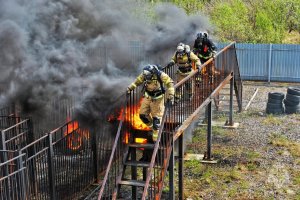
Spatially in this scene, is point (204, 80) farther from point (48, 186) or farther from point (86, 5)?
point (86, 5)

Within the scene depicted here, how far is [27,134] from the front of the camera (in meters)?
11.0

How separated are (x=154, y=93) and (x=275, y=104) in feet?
32.1

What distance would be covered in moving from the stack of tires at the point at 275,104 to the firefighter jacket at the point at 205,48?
17.5 ft

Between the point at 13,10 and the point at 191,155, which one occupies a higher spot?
the point at 13,10

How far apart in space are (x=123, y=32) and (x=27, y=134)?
1021 cm

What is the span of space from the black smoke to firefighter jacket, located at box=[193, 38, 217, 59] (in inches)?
110

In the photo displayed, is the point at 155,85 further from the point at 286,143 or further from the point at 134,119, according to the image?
the point at 286,143

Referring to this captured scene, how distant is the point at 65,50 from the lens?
602 inches

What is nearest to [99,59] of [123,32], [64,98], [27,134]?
[123,32]

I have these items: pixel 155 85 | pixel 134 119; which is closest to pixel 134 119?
pixel 134 119

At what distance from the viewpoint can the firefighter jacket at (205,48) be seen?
13.3m

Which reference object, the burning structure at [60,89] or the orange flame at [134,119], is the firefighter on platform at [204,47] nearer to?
the burning structure at [60,89]

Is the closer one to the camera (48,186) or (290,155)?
(48,186)

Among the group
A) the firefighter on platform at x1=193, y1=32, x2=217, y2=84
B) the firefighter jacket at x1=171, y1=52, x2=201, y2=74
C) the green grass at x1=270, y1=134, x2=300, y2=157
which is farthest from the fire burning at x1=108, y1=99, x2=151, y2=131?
the green grass at x1=270, y1=134, x2=300, y2=157
